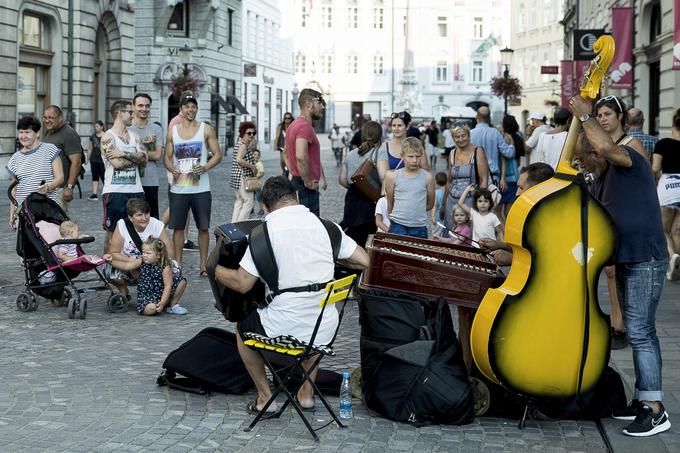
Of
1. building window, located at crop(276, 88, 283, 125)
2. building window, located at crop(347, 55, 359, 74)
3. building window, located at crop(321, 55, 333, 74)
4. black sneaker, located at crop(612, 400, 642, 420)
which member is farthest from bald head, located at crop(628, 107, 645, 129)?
building window, located at crop(347, 55, 359, 74)

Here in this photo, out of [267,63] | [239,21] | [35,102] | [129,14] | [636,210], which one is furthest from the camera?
[267,63]

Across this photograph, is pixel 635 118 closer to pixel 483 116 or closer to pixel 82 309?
pixel 483 116

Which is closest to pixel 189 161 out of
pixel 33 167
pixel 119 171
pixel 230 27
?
pixel 119 171

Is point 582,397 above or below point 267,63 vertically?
below

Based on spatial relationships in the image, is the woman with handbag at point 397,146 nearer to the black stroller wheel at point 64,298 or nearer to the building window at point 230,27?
the black stroller wheel at point 64,298

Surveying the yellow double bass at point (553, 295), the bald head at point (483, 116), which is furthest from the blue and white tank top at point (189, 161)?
the yellow double bass at point (553, 295)

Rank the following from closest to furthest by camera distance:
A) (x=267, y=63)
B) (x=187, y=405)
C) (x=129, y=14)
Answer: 1. (x=187, y=405)
2. (x=129, y=14)
3. (x=267, y=63)

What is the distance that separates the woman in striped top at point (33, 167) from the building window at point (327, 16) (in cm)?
7864

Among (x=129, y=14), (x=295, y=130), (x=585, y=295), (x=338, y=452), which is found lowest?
(x=338, y=452)

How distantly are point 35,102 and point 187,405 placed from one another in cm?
2506

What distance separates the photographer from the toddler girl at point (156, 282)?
32.1 feet

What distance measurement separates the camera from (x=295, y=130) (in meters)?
11.3

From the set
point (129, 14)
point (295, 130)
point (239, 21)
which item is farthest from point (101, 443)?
point (239, 21)

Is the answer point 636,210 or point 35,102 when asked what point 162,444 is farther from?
point 35,102
